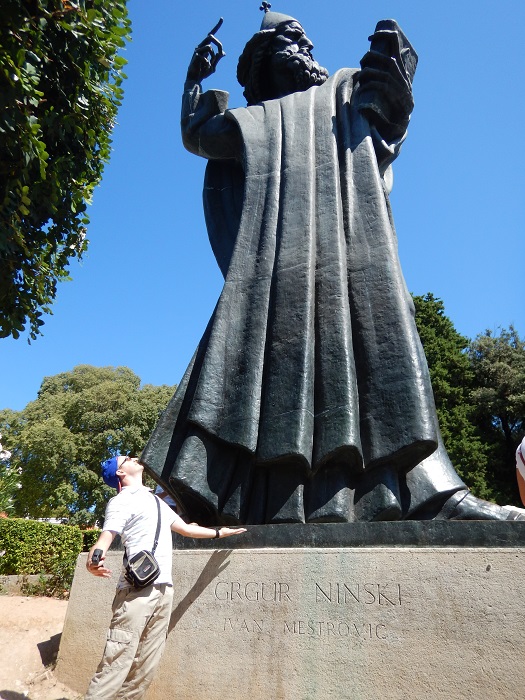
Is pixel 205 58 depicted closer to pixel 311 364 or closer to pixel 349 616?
pixel 311 364

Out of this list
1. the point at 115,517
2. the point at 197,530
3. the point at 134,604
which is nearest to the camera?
the point at 134,604

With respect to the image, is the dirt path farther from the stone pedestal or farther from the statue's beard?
the statue's beard

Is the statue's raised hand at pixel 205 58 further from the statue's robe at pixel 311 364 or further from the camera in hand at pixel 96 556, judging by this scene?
the camera in hand at pixel 96 556

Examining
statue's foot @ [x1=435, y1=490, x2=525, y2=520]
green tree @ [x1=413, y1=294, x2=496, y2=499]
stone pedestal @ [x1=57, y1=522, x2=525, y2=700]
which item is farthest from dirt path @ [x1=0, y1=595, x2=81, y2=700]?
green tree @ [x1=413, y1=294, x2=496, y2=499]

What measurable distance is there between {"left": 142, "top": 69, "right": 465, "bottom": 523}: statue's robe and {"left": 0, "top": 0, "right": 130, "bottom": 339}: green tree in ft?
9.39

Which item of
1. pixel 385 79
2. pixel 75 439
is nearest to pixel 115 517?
pixel 385 79

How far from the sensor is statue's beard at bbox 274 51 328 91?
6.28 m

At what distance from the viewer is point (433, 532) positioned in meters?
3.24

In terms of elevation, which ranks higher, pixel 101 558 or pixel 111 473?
pixel 111 473

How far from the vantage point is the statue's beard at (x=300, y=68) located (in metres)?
6.28

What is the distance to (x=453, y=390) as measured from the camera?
2577 cm

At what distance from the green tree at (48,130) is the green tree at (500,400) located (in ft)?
65.2

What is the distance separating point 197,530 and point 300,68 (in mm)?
4983

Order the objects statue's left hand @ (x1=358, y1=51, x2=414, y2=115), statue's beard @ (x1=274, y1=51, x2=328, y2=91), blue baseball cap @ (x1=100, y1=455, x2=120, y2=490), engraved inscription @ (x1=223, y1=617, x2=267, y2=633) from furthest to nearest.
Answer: statue's beard @ (x1=274, y1=51, x2=328, y2=91) < statue's left hand @ (x1=358, y1=51, x2=414, y2=115) < blue baseball cap @ (x1=100, y1=455, x2=120, y2=490) < engraved inscription @ (x1=223, y1=617, x2=267, y2=633)
